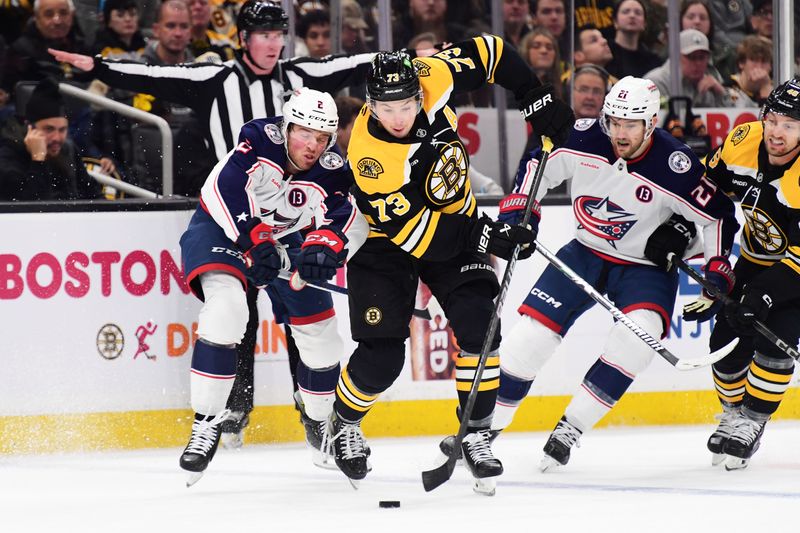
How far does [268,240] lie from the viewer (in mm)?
3980

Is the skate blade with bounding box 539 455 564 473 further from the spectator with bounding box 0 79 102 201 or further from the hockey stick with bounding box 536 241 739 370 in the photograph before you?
the spectator with bounding box 0 79 102 201

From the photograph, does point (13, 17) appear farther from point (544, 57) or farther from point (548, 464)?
point (548, 464)

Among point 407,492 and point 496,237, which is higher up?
point 496,237

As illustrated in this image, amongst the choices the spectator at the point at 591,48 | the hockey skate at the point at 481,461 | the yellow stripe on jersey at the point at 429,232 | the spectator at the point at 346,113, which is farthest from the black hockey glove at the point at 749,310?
the spectator at the point at 591,48

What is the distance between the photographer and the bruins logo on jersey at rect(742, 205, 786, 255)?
4195 mm

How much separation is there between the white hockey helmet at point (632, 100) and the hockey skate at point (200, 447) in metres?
1.50

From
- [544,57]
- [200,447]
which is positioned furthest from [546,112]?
[544,57]

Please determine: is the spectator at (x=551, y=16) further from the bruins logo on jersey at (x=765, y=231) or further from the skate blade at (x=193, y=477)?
the skate blade at (x=193, y=477)

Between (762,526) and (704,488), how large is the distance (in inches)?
26.5

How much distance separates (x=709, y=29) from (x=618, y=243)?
238cm

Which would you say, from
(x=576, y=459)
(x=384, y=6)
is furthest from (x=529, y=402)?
(x=384, y=6)

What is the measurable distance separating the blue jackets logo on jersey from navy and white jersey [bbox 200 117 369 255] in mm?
783

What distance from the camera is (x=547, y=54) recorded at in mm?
5809

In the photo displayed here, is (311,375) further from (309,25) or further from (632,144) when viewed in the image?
(309,25)
